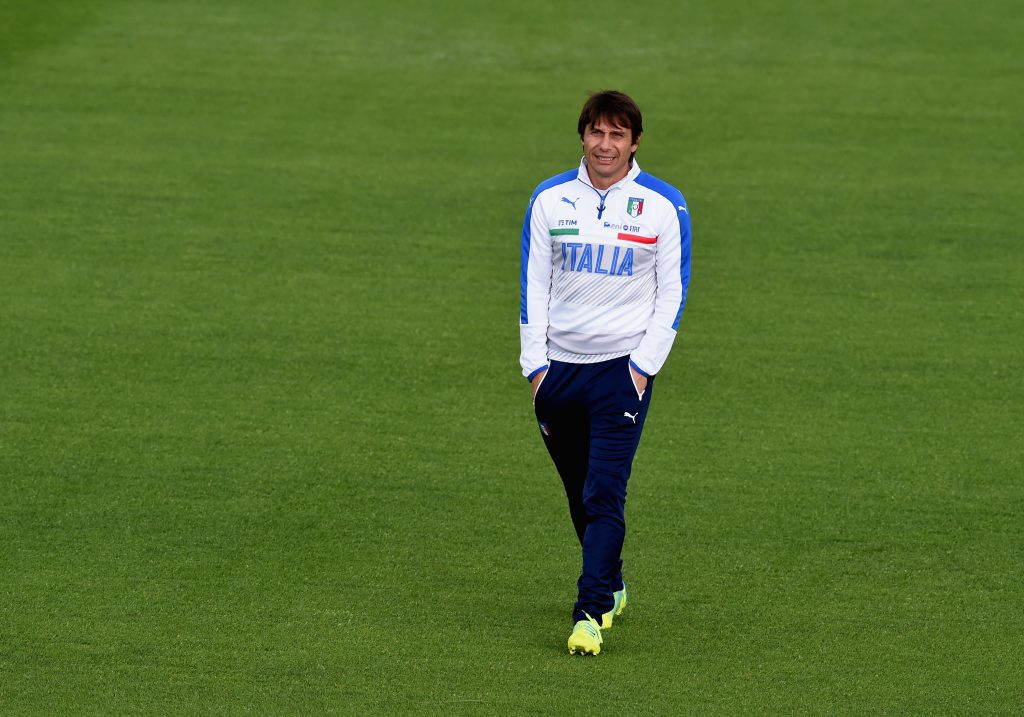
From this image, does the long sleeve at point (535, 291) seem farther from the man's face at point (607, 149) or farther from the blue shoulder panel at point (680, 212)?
the blue shoulder panel at point (680, 212)

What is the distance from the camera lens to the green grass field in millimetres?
5902

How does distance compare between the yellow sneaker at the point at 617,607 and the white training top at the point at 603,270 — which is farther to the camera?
the yellow sneaker at the point at 617,607

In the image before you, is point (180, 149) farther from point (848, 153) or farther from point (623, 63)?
point (848, 153)

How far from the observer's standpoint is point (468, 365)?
8898mm

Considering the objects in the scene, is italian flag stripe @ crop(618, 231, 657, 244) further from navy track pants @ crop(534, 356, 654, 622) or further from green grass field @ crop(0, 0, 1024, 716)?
green grass field @ crop(0, 0, 1024, 716)

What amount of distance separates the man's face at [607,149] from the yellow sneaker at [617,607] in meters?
1.60

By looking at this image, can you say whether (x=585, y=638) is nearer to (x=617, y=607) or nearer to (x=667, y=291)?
(x=617, y=607)

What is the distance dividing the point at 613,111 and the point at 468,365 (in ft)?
11.0

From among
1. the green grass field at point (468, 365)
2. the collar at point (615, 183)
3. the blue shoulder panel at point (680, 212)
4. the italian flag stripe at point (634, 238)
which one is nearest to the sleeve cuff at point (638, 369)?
the blue shoulder panel at point (680, 212)

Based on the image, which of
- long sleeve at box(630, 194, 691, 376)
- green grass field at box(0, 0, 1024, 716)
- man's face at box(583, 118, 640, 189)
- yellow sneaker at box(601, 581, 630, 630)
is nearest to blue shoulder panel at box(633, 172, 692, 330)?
long sleeve at box(630, 194, 691, 376)

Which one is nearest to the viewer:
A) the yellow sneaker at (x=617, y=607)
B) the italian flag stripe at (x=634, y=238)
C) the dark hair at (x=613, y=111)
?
the dark hair at (x=613, y=111)

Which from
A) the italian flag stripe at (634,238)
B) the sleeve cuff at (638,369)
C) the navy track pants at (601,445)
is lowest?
the navy track pants at (601,445)

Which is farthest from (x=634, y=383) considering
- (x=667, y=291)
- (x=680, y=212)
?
(x=680, y=212)

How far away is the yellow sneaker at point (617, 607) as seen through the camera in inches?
238
